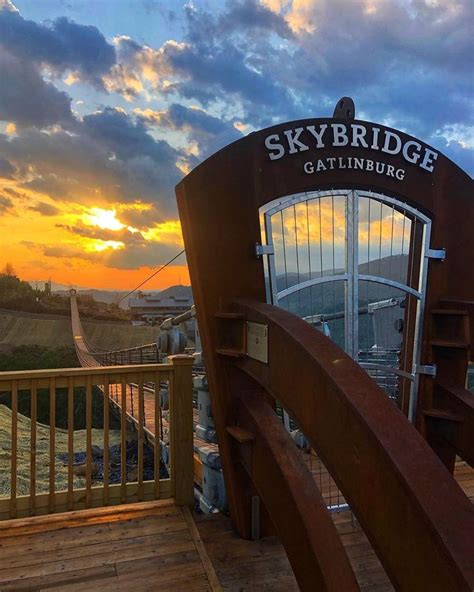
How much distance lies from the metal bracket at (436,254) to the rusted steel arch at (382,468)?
181 centimetres

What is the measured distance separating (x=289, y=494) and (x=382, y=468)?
2.64 ft

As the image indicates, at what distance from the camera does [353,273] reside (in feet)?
11.4

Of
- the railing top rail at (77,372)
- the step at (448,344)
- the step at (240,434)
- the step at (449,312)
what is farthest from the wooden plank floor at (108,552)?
the step at (449,312)

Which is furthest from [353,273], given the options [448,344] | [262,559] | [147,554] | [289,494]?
[147,554]

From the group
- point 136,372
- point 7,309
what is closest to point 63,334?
point 7,309

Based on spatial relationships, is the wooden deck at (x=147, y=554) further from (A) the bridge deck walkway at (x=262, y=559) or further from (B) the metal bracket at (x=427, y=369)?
(B) the metal bracket at (x=427, y=369)

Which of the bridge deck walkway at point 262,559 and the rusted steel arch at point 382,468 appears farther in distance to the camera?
the bridge deck walkway at point 262,559

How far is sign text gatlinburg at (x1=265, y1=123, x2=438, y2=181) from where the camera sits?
324 cm

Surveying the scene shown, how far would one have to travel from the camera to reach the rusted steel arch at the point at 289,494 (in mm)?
2080

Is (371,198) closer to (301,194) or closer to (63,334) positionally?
(301,194)

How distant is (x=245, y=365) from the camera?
2.89 metres

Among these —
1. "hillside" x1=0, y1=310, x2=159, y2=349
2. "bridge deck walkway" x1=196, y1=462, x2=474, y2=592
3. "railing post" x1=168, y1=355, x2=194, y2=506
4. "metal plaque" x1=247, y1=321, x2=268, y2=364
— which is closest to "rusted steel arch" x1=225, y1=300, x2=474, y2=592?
"metal plaque" x1=247, y1=321, x2=268, y2=364

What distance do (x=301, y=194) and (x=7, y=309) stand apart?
64.7 m

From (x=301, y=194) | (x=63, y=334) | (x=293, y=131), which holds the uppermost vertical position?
(x=293, y=131)
